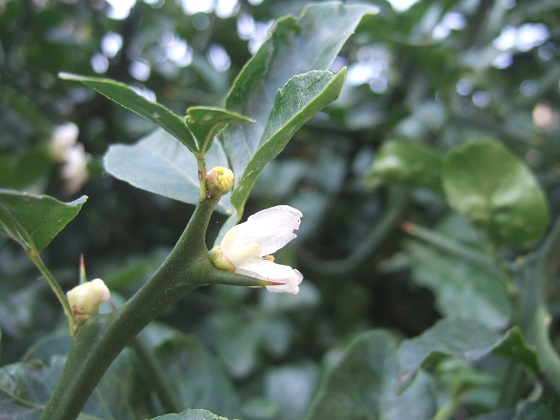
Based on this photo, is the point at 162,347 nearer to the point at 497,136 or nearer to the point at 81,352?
the point at 81,352

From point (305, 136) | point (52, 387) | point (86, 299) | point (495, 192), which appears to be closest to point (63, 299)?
point (86, 299)

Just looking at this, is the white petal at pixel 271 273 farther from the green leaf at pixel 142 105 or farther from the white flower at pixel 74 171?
the white flower at pixel 74 171

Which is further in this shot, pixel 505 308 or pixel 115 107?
pixel 115 107

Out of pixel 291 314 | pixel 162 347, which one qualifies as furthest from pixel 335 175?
pixel 162 347

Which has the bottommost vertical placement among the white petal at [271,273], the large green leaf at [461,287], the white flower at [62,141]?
the large green leaf at [461,287]

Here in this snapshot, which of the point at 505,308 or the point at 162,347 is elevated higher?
the point at 162,347

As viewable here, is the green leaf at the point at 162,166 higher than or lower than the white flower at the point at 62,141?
higher

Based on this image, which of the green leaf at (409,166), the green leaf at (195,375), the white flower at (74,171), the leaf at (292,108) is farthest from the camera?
the white flower at (74,171)

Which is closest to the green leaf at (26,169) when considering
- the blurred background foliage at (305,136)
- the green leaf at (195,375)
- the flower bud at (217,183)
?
the blurred background foliage at (305,136)

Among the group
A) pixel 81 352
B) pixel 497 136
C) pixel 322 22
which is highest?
pixel 322 22
